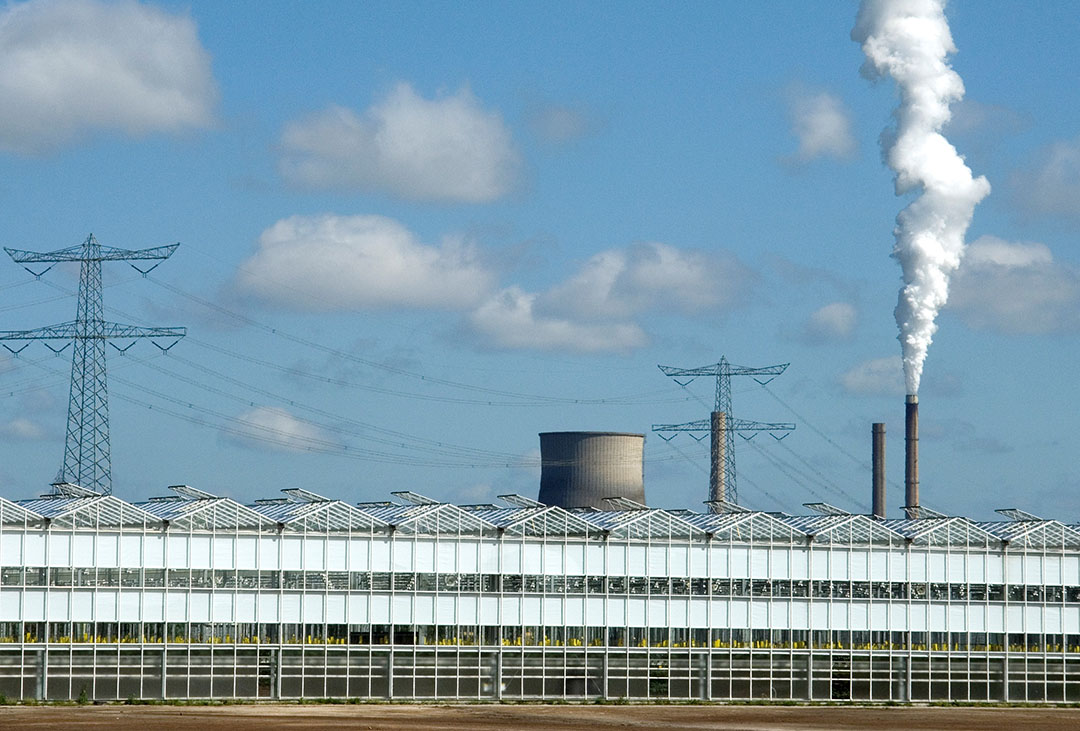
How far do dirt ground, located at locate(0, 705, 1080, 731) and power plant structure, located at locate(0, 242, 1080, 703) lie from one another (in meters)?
3.06

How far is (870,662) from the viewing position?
94.9 m

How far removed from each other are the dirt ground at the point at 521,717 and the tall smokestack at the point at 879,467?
52.8 meters

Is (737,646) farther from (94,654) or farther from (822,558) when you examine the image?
(94,654)

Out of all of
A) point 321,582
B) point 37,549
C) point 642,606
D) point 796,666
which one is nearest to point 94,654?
point 37,549

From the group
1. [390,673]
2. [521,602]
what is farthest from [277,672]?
[521,602]

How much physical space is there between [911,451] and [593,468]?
26.2 meters

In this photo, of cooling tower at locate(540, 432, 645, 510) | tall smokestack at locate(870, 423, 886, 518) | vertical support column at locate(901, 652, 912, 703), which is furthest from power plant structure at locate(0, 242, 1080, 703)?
tall smokestack at locate(870, 423, 886, 518)

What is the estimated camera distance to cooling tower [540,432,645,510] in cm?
12506

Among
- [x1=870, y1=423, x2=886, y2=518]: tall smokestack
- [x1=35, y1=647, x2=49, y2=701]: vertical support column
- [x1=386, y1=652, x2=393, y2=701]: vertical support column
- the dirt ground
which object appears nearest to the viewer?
the dirt ground

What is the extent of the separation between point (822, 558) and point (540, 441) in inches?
1517

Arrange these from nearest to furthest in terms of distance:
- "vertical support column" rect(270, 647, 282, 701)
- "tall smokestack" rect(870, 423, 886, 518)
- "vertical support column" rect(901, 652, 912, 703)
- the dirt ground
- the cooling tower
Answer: the dirt ground < "vertical support column" rect(270, 647, 282, 701) < "vertical support column" rect(901, 652, 912, 703) < the cooling tower < "tall smokestack" rect(870, 423, 886, 518)

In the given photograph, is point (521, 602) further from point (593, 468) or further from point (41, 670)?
point (593, 468)

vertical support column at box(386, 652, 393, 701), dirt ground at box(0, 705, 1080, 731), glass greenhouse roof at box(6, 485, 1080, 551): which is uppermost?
glass greenhouse roof at box(6, 485, 1080, 551)

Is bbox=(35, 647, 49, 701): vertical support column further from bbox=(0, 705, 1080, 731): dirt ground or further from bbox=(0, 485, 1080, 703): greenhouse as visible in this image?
bbox=(0, 705, 1080, 731): dirt ground
